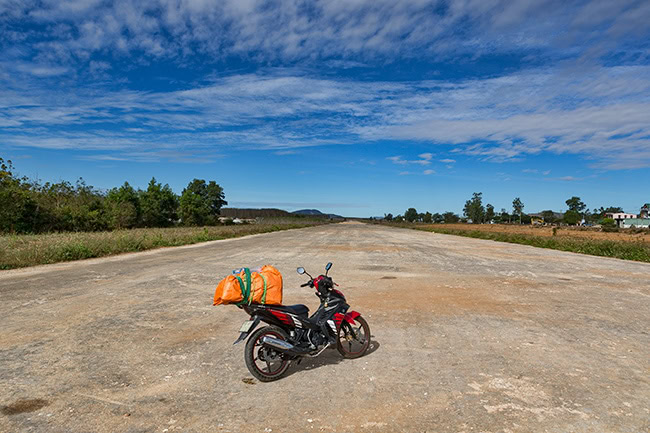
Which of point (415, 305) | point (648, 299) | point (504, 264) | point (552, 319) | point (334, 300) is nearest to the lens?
point (334, 300)

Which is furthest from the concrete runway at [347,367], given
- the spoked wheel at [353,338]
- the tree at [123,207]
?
the tree at [123,207]

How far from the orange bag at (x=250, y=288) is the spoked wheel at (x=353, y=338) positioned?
130cm

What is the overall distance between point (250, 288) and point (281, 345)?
0.78m

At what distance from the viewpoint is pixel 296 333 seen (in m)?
4.67

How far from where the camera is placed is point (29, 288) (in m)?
9.86

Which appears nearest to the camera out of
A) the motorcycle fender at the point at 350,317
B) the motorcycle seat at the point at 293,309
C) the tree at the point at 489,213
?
the motorcycle seat at the point at 293,309

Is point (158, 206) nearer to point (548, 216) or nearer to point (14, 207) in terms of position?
point (14, 207)

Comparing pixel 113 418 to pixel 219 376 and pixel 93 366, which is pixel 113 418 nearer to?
pixel 219 376

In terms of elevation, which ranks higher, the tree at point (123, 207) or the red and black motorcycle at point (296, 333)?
the tree at point (123, 207)

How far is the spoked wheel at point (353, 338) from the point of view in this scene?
521 centimetres

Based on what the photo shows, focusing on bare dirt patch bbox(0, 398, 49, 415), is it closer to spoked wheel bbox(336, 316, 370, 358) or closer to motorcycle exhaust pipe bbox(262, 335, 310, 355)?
motorcycle exhaust pipe bbox(262, 335, 310, 355)

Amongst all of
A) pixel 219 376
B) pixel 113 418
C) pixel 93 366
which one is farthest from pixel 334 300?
pixel 93 366

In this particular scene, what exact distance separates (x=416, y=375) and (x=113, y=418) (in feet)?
10.8

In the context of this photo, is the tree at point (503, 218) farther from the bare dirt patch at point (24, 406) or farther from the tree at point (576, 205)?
the bare dirt patch at point (24, 406)
